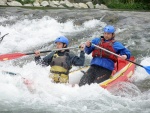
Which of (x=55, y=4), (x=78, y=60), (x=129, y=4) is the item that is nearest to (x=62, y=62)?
(x=78, y=60)

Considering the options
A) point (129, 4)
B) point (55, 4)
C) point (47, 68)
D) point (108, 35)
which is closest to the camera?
point (108, 35)

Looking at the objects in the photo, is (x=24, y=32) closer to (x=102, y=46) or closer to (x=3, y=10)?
(x=3, y=10)

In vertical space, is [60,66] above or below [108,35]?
below

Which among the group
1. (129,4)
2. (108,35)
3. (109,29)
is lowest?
(129,4)

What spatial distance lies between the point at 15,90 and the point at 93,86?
4.52 ft

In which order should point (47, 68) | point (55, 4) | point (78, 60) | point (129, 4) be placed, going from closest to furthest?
1. point (78, 60)
2. point (47, 68)
3. point (55, 4)
4. point (129, 4)

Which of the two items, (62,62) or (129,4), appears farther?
(129,4)

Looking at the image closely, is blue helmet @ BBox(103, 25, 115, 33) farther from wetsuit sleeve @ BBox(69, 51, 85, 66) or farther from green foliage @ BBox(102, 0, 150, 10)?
green foliage @ BBox(102, 0, 150, 10)

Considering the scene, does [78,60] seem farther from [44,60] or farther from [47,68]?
[47,68]

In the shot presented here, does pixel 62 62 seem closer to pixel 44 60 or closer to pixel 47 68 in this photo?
pixel 44 60

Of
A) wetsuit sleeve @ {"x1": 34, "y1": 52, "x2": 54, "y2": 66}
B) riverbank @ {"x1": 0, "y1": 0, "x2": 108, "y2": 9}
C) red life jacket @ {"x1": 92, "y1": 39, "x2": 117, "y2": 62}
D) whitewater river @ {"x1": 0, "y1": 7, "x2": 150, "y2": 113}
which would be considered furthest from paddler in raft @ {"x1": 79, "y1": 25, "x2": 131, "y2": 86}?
riverbank @ {"x1": 0, "y1": 0, "x2": 108, "y2": 9}

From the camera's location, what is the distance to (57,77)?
6039 millimetres

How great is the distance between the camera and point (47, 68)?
6.96 meters

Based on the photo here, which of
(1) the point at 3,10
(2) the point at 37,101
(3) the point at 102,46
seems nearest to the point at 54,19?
(1) the point at 3,10
